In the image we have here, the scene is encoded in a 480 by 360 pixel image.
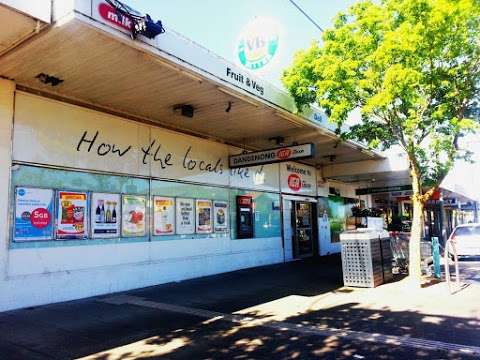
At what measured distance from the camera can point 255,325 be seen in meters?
5.93

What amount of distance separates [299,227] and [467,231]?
6065 mm

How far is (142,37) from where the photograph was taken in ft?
20.5

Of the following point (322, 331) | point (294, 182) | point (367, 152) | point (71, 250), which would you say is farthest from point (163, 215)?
point (367, 152)

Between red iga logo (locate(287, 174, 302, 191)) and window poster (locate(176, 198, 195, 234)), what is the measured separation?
18.0ft

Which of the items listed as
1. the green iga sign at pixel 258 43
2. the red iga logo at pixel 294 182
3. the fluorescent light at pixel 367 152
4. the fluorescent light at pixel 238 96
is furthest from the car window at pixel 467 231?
the fluorescent light at pixel 238 96

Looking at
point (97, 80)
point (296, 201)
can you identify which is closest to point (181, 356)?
point (97, 80)

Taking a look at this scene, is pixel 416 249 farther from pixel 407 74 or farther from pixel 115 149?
pixel 115 149

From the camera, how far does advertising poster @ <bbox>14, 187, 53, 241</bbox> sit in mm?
7406

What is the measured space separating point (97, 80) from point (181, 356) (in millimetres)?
5194

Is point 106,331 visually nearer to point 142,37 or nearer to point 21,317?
point 21,317

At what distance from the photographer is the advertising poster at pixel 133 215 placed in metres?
9.31

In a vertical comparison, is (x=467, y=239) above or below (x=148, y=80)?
below

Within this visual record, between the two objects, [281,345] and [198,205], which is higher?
[198,205]

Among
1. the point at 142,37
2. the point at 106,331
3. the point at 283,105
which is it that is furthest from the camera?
the point at 283,105
